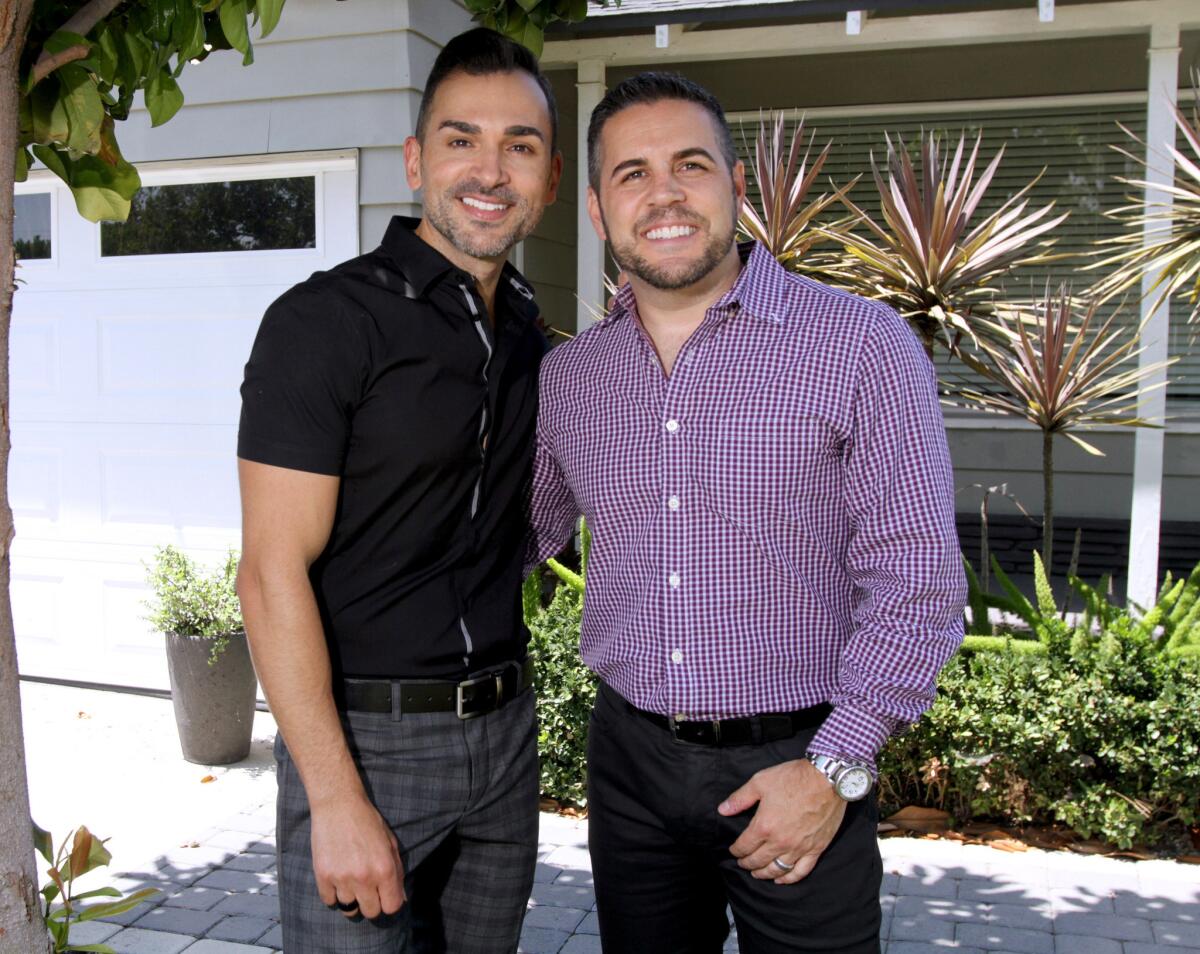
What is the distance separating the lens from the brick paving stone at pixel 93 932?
3.94 meters

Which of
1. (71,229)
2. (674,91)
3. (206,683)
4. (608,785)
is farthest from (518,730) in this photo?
(71,229)

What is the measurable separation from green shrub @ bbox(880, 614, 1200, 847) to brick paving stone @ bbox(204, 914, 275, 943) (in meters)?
2.31

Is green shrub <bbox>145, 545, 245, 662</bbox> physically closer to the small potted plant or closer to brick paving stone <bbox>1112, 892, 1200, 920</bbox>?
the small potted plant

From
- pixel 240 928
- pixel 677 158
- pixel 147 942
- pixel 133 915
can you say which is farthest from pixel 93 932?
Result: pixel 677 158

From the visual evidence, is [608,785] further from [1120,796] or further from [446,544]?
[1120,796]

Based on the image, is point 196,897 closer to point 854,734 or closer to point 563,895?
point 563,895

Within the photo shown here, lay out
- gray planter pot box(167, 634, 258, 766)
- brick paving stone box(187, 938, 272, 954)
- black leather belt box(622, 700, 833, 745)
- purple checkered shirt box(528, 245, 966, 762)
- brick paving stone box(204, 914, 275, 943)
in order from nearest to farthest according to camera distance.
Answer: purple checkered shirt box(528, 245, 966, 762), black leather belt box(622, 700, 833, 745), brick paving stone box(187, 938, 272, 954), brick paving stone box(204, 914, 275, 943), gray planter pot box(167, 634, 258, 766)

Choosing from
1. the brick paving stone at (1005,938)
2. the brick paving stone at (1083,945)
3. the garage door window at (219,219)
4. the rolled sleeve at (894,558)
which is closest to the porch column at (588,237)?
the garage door window at (219,219)

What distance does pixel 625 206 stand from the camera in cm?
232

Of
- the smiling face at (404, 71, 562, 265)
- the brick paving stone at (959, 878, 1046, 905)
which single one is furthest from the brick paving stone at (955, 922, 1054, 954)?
the smiling face at (404, 71, 562, 265)

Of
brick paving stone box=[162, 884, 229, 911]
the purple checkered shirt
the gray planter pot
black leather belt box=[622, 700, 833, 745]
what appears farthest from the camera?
the gray planter pot

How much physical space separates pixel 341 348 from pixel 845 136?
7561mm

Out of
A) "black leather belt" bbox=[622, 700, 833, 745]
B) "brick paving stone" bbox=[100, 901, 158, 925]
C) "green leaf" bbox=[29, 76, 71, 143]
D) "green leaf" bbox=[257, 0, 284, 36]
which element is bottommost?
"brick paving stone" bbox=[100, 901, 158, 925]

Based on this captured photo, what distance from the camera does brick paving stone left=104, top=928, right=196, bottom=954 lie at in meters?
3.85
